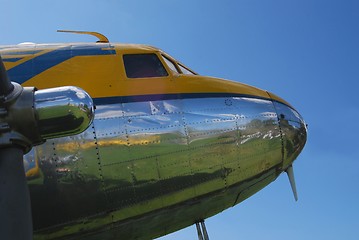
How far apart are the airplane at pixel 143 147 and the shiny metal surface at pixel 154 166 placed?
0.06 ft

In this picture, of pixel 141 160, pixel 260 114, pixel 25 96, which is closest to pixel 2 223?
pixel 25 96

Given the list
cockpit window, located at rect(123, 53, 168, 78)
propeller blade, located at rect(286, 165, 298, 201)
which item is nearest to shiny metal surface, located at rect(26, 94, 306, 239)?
propeller blade, located at rect(286, 165, 298, 201)

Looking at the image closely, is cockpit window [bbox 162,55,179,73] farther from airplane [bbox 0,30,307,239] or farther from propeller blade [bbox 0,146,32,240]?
propeller blade [bbox 0,146,32,240]

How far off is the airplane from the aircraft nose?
3 centimetres

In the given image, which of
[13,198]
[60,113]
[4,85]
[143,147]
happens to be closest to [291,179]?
[143,147]

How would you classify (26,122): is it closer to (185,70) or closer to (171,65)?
(171,65)

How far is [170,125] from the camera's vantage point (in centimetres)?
858

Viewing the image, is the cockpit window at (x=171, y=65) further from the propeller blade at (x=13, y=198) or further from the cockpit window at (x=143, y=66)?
the propeller blade at (x=13, y=198)

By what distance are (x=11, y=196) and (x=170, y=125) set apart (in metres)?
3.43

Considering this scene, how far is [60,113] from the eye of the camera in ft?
18.8

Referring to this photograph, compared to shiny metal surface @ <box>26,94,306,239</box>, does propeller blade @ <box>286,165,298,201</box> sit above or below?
below

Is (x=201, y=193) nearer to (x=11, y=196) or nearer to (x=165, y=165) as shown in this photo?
(x=165, y=165)

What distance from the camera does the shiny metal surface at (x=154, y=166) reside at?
26.0 ft

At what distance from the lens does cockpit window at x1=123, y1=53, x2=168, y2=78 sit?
9.17 meters
